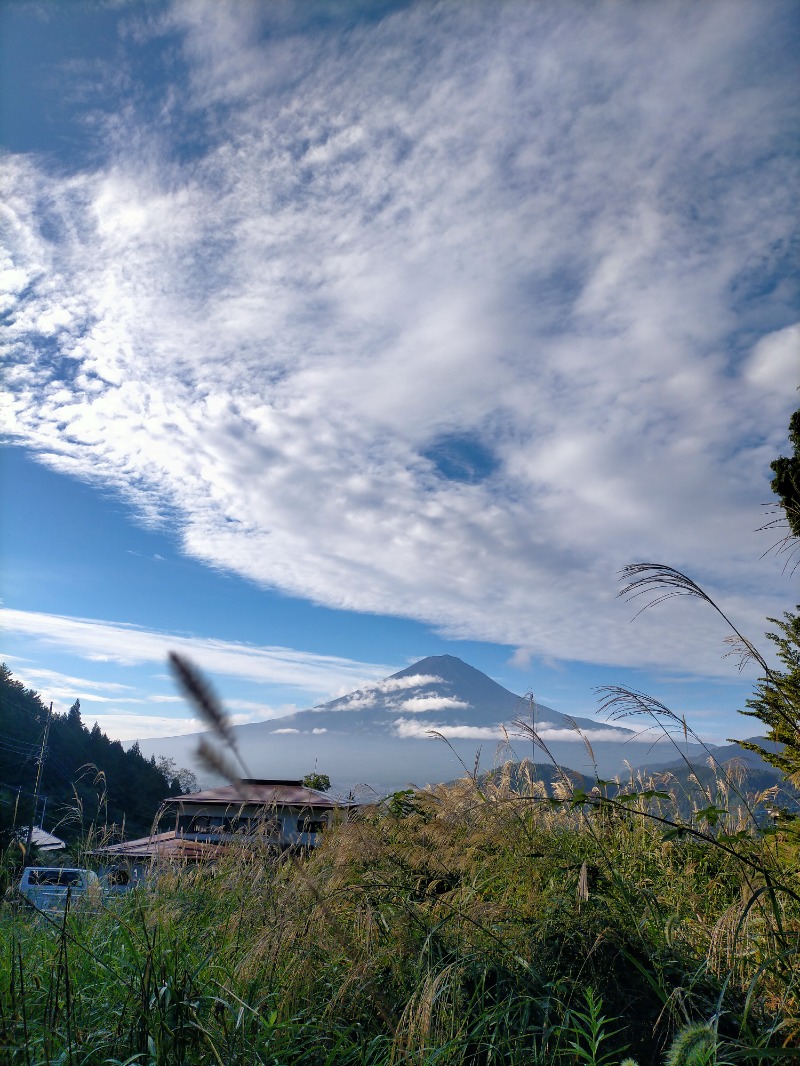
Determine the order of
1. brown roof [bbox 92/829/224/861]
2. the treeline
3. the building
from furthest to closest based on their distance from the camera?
the treeline → brown roof [bbox 92/829/224/861] → the building

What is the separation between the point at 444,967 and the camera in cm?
248

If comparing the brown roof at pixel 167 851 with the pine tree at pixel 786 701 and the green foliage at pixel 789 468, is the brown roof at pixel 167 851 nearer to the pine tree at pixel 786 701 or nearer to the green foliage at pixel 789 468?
the pine tree at pixel 786 701

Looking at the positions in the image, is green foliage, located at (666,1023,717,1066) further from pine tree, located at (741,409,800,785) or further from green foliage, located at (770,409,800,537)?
green foliage, located at (770,409,800,537)

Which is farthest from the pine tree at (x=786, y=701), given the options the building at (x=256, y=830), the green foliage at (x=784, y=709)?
the building at (x=256, y=830)

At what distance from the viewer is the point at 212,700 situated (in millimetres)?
1359

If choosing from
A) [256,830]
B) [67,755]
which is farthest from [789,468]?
[67,755]

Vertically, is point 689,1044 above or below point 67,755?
above

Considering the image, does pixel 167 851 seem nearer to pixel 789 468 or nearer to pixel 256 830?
pixel 256 830

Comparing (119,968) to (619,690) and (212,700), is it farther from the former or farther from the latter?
(619,690)

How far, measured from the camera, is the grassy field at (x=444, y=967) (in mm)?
2096

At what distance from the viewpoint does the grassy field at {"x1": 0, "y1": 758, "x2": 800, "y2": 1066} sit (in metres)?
2.10

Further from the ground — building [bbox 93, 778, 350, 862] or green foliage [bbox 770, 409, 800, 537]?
green foliage [bbox 770, 409, 800, 537]

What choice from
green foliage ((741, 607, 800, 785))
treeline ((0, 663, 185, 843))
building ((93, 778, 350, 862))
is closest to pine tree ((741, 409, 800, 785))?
green foliage ((741, 607, 800, 785))

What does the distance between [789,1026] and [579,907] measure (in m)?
0.80
